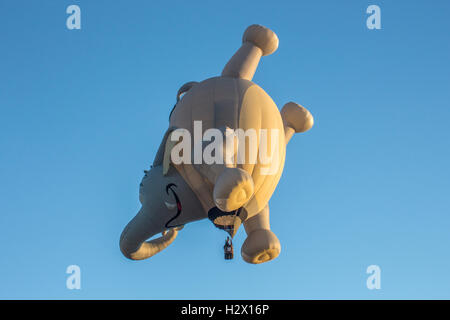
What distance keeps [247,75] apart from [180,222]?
Result: 2785 millimetres

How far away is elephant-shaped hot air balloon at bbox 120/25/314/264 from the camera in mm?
8836

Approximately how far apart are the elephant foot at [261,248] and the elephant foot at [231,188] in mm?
1817

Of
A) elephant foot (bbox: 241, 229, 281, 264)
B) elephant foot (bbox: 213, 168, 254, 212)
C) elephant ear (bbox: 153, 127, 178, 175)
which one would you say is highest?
elephant ear (bbox: 153, 127, 178, 175)

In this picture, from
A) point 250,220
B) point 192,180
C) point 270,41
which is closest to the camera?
point 192,180

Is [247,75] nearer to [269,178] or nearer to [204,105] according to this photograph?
[204,105]

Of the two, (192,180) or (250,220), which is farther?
(250,220)

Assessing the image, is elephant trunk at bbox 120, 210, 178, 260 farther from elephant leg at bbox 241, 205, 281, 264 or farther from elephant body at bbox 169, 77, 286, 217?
elephant leg at bbox 241, 205, 281, 264

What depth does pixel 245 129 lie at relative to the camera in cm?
901

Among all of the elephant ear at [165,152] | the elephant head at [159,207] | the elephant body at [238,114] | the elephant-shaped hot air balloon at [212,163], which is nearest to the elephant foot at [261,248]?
the elephant-shaped hot air balloon at [212,163]

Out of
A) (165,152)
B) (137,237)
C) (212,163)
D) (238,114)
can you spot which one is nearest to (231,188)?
(212,163)

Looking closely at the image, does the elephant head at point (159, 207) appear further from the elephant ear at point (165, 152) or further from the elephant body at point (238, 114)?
the elephant body at point (238, 114)

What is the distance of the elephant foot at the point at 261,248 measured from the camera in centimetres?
934

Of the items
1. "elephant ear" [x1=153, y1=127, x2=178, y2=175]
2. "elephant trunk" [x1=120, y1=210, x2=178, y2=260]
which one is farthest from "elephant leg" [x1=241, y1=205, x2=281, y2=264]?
"elephant ear" [x1=153, y1=127, x2=178, y2=175]

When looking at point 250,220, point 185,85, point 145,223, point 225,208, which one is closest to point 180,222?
point 145,223
